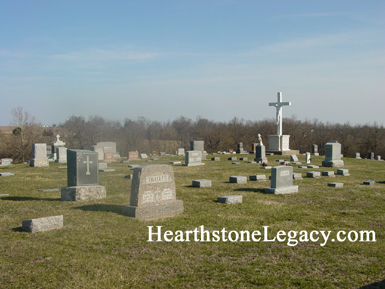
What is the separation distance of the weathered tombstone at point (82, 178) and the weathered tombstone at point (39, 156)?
11779mm

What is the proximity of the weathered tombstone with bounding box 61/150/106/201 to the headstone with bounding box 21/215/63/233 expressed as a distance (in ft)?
10.2

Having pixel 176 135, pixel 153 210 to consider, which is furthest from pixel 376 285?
pixel 176 135

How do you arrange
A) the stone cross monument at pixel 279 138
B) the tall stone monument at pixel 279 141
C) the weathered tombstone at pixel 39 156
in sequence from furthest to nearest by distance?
the stone cross monument at pixel 279 138 → the tall stone monument at pixel 279 141 → the weathered tombstone at pixel 39 156

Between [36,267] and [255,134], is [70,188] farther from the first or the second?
[255,134]

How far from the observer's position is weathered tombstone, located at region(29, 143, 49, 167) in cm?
2077

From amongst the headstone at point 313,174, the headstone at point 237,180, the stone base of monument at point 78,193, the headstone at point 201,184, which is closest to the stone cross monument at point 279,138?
the headstone at point 313,174

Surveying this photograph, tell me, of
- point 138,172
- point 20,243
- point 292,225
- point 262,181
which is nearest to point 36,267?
point 20,243

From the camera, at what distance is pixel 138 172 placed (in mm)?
7730

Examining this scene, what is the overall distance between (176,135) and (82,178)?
39.4 meters

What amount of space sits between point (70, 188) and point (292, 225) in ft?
20.3

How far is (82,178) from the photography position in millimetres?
10164

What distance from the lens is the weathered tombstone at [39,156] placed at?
68.1 feet

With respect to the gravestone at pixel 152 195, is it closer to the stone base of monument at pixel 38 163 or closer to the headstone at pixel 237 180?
the headstone at pixel 237 180

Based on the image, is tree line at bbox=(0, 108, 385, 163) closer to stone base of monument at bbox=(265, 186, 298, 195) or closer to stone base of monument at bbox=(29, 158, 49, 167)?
stone base of monument at bbox=(29, 158, 49, 167)
